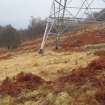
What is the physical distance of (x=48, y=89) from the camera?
53.7ft

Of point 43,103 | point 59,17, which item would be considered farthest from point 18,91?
point 59,17

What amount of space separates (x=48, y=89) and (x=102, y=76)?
8.00 ft

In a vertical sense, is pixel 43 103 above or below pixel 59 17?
below

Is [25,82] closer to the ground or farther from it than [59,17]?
closer to the ground

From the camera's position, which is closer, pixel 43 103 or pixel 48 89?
pixel 43 103

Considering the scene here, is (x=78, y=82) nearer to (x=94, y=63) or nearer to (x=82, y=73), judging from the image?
(x=82, y=73)

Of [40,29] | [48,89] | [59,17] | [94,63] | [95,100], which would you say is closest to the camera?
[95,100]

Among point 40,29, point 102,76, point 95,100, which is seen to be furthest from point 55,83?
point 40,29

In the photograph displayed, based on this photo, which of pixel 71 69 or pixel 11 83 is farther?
pixel 71 69

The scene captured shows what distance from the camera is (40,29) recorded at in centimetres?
10619

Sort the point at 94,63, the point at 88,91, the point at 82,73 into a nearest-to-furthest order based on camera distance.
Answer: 1. the point at 88,91
2. the point at 82,73
3. the point at 94,63

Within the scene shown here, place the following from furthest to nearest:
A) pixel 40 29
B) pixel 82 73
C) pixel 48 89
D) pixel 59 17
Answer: pixel 40 29
pixel 59 17
pixel 82 73
pixel 48 89

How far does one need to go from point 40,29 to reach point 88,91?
3604 inches

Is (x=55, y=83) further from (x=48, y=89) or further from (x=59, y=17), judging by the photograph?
(x=59, y=17)
